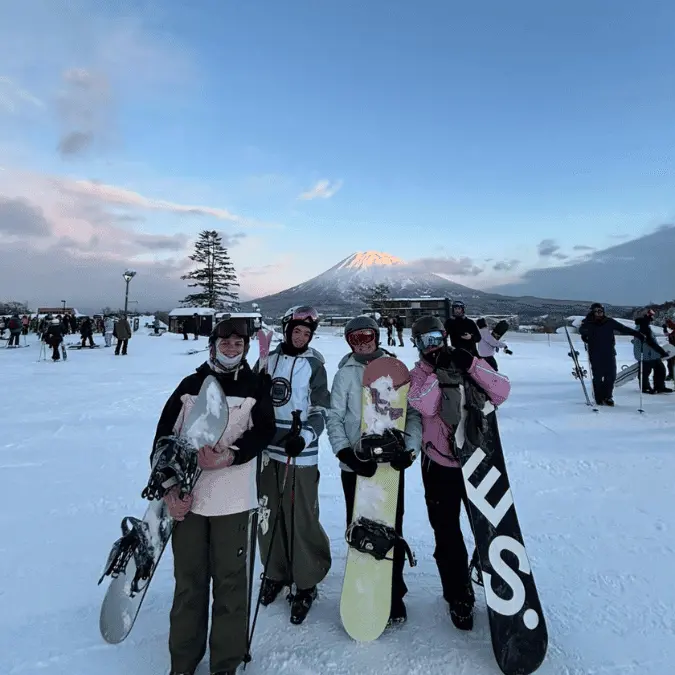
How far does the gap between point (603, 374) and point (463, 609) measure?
6601mm

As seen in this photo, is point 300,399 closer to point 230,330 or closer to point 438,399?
point 230,330

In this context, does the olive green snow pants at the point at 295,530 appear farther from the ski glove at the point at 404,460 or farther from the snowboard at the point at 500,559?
the snowboard at the point at 500,559

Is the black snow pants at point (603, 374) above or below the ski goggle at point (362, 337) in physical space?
below

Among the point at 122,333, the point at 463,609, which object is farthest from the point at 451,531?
the point at 122,333

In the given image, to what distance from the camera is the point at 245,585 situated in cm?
203

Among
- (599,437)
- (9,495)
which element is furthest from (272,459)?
(599,437)

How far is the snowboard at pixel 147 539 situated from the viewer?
195 cm

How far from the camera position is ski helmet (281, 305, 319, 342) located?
104 inches

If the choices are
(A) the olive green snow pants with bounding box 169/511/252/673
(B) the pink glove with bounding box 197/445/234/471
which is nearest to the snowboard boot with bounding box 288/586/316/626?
(A) the olive green snow pants with bounding box 169/511/252/673

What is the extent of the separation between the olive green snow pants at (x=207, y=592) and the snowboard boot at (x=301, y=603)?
0.42 meters

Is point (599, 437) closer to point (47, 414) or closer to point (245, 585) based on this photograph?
point (245, 585)

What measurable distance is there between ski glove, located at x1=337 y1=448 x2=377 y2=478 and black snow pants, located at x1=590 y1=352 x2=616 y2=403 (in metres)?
6.64

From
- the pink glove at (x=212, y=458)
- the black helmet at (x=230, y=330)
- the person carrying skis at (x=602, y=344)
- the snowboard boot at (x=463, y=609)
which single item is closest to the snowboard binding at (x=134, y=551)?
the pink glove at (x=212, y=458)

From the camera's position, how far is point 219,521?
199 cm
